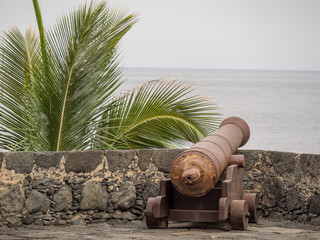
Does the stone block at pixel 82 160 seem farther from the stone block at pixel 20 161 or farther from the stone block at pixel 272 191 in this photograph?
the stone block at pixel 272 191

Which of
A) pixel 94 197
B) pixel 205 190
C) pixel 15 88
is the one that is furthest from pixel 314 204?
pixel 15 88

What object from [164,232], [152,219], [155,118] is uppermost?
[155,118]

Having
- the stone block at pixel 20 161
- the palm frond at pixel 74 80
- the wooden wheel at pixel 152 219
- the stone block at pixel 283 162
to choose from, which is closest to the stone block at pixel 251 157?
the stone block at pixel 283 162

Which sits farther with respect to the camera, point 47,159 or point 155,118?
point 155,118

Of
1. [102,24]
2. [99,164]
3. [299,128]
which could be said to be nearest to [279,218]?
[99,164]

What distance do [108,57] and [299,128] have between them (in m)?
32.1

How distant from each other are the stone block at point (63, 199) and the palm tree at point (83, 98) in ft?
4.42

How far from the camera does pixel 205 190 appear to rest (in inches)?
256

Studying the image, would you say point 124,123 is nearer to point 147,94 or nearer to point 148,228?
point 147,94

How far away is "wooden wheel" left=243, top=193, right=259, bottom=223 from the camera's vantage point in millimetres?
7199

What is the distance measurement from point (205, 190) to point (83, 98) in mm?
2572

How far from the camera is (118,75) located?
880 cm

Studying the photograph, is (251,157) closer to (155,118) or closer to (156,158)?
(156,158)

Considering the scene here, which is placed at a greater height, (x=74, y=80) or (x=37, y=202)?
(x=74, y=80)
